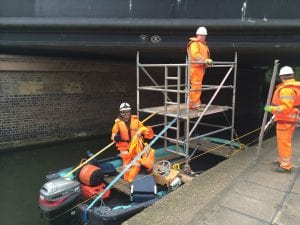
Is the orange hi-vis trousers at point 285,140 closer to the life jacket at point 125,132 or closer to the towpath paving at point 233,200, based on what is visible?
the towpath paving at point 233,200

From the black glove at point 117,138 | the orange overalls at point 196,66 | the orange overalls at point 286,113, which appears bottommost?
the black glove at point 117,138

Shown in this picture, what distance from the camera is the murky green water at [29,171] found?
5980 mm

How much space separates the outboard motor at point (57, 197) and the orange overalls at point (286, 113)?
351cm

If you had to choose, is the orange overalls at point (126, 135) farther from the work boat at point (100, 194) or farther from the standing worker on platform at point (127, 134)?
the work boat at point (100, 194)

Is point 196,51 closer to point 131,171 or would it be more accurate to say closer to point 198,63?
point 198,63

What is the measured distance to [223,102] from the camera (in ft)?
59.1

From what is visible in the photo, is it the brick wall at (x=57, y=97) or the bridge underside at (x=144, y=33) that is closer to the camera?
the bridge underside at (x=144, y=33)

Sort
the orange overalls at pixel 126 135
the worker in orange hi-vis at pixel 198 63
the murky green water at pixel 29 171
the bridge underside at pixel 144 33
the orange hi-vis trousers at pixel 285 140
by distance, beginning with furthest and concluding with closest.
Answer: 1. the bridge underside at pixel 144 33
2. the worker in orange hi-vis at pixel 198 63
3. the murky green water at pixel 29 171
4. the orange overalls at pixel 126 135
5. the orange hi-vis trousers at pixel 285 140

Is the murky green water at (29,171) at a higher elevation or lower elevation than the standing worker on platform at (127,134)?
lower

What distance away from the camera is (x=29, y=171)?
810 centimetres

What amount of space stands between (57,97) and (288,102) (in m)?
7.62

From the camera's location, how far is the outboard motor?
15.0 ft

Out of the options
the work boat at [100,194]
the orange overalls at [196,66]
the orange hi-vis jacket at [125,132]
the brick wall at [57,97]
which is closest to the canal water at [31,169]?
the brick wall at [57,97]

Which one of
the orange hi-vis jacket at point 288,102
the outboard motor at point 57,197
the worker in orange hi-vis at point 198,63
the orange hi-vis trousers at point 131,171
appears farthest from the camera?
the worker in orange hi-vis at point 198,63
